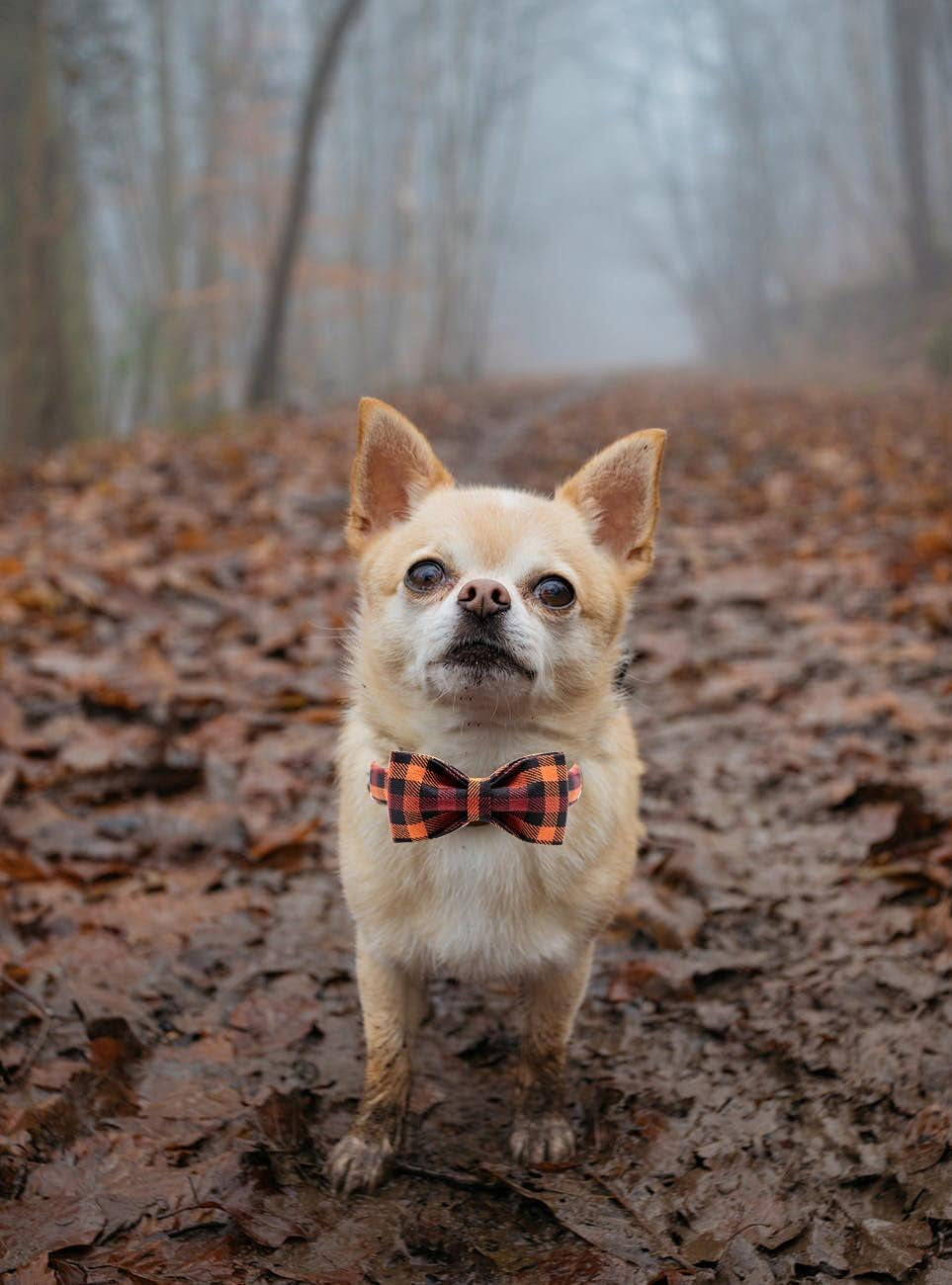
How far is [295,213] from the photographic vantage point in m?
13.9

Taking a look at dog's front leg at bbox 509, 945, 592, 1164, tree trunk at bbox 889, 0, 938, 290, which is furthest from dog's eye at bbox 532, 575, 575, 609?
tree trunk at bbox 889, 0, 938, 290

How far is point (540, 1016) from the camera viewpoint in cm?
→ 232

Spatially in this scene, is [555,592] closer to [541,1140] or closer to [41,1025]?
[541,1140]

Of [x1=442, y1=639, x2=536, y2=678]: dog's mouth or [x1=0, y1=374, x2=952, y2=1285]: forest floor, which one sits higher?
[x1=442, y1=639, x2=536, y2=678]: dog's mouth

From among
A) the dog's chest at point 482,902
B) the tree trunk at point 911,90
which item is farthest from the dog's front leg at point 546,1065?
the tree trunk at point 911,90

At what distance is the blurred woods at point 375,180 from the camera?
11.2 meters

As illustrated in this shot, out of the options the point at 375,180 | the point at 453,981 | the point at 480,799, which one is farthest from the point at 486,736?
the point at 375,180

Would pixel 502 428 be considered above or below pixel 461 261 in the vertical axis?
below

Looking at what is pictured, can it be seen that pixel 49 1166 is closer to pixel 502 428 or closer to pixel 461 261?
pixel 502 428

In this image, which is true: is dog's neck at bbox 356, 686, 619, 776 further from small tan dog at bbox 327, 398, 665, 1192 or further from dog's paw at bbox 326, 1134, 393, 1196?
dog's paw at bbox 326, 1134, 393, 1196

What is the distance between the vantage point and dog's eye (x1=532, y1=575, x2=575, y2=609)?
84.2 inches

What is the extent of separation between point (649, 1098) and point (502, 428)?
12.0 meters

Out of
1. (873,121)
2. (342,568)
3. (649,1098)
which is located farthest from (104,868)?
(873,121)

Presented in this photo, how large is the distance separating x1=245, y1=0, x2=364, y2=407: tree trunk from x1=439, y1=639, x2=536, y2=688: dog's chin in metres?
13.1
